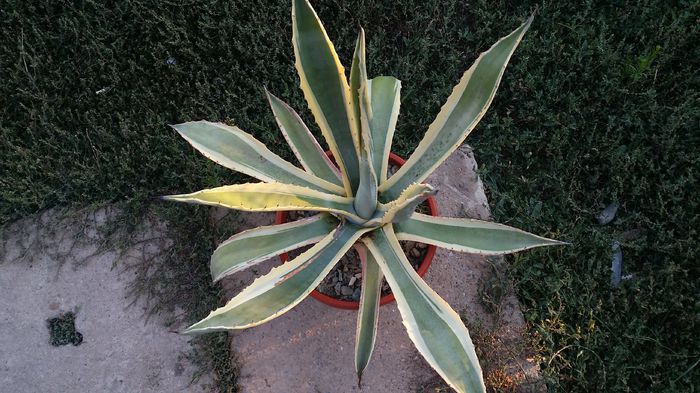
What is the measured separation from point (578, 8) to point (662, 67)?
0.49 m

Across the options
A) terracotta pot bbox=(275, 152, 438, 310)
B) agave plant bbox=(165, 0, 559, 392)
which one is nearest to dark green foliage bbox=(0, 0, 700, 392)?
terracotta pot bbox=(275, 152, 438, 310)

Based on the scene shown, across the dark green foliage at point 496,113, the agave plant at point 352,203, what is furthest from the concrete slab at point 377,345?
the agave plant at point 352,203

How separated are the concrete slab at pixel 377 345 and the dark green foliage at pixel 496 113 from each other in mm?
137

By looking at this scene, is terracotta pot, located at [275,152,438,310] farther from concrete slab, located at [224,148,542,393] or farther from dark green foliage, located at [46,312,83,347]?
dark green foliage, located at [46,312,83,347]

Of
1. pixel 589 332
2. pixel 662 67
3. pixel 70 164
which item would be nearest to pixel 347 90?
pixel 589 332

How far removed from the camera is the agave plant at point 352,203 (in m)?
1.67

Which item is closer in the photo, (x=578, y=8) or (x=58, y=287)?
(x=58, y=287)

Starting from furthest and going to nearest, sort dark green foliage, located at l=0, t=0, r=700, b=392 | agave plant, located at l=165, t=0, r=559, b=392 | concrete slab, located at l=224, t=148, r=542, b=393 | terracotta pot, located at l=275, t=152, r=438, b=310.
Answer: dark green foliage, located at l=0, t=0, r=700, b=392, concrete slab, located at l=224, t=148, r=542, b=393, terracotta pot, located at l=275, t=152, r=438, b=310, agave plant, located at l=165, t=0, r=559, b=392

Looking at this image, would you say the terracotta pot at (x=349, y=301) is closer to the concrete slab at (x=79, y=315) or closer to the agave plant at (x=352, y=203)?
the agave plant at (x=352, y=203)

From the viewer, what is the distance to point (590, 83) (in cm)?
283

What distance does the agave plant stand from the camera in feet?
5.49

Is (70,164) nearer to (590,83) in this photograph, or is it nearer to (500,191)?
(500,191)

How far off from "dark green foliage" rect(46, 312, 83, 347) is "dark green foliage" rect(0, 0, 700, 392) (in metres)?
0.55

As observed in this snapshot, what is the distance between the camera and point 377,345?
2.48m
